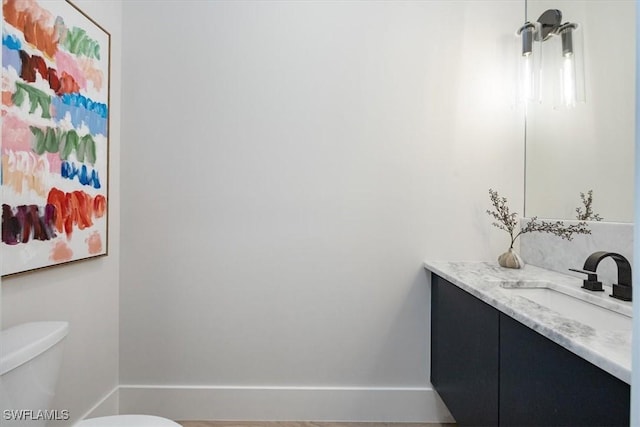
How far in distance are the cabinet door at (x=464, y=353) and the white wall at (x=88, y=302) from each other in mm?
1614

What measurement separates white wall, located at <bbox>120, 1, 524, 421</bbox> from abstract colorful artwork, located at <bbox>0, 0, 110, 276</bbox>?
0.26m

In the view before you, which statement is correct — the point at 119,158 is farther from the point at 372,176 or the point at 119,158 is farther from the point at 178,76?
the point at 372,176

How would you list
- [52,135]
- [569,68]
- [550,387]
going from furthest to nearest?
[569,68], [52,135], [550,387]

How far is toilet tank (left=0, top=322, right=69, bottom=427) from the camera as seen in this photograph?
1.00 meters

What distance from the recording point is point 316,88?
197 centimetres

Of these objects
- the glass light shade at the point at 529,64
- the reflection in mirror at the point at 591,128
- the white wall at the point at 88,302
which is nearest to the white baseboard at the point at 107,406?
the white wall at the point at 88,302

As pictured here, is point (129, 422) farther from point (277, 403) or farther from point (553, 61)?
point (553, 61)

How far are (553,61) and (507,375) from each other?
151 cm

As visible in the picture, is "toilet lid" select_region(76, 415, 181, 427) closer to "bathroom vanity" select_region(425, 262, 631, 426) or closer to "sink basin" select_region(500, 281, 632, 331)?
"bathroom vanity" select_region(425, 262, 631, 426)

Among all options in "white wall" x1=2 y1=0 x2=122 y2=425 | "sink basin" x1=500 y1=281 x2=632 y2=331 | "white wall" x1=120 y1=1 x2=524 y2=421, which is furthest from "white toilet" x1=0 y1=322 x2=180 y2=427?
"sink basin" x1=500 y1=281 x2=632 y2=331

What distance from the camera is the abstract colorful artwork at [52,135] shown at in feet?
4.11

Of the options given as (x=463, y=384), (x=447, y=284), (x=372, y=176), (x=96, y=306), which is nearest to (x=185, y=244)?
(x=96, y=306)

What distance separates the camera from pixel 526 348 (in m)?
1.07

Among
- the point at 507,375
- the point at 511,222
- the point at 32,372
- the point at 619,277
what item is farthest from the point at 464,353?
the point at 32,372
